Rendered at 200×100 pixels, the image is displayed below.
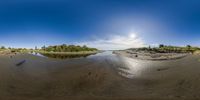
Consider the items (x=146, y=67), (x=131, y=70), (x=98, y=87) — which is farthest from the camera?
(x=146, y=67)

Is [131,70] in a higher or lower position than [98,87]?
higher

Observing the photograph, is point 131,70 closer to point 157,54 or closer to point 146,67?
point 146,67

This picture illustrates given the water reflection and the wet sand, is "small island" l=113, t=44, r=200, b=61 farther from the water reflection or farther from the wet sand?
A: the wet sand

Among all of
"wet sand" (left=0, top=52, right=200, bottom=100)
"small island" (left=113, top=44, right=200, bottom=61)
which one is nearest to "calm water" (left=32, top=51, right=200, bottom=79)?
"wet sand" (left=0, top=52, right=200, bottom=100)

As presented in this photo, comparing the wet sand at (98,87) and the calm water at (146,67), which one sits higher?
the calm water at (146,67)

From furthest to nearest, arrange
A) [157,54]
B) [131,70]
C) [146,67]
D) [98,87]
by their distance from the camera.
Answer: [157,54], [146,67], [131,70], [98,87]

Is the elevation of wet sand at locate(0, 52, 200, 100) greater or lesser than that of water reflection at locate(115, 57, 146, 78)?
lesser

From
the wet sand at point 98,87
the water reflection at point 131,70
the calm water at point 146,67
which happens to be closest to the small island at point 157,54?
the calm water at point 146,67

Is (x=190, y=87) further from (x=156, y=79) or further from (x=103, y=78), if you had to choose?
(x=103, y=78)

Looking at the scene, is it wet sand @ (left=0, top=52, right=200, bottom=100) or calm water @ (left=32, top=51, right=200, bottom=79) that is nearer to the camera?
wet sand @ (left=0, top=52, right=200, bottom=100)

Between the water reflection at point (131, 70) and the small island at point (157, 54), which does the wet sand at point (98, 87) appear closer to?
the water reflection at point (131, 70)

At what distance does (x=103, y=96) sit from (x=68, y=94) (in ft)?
4.96

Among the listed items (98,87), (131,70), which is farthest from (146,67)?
(98,87)

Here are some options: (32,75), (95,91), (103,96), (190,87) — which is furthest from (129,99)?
(32,75)
